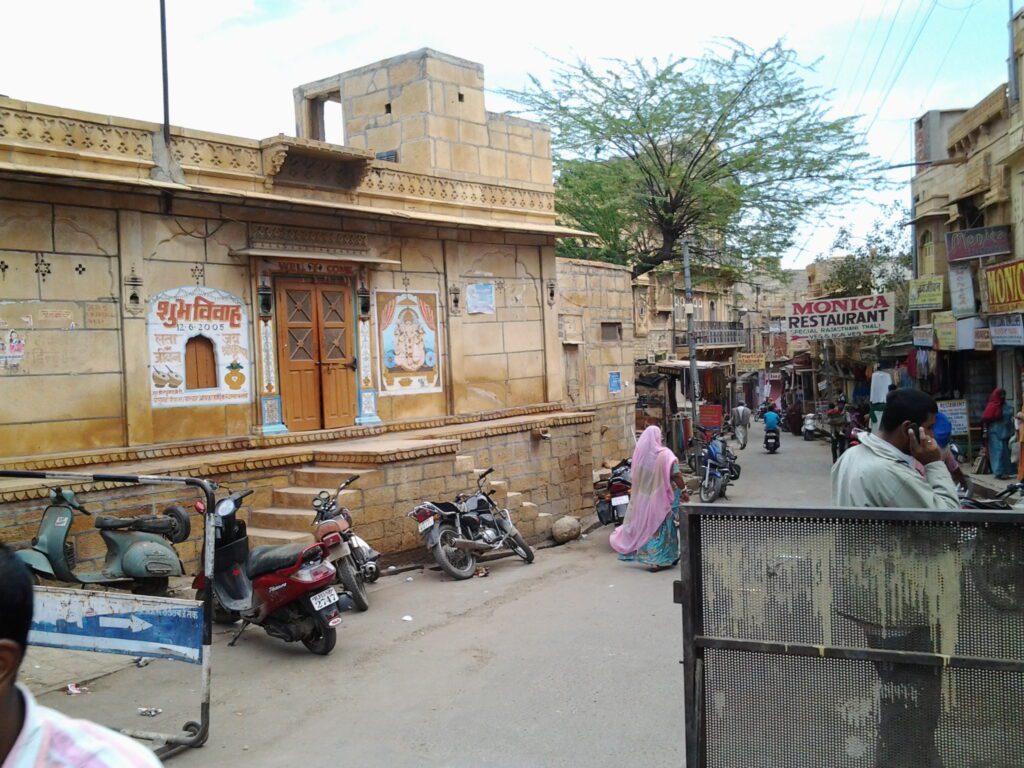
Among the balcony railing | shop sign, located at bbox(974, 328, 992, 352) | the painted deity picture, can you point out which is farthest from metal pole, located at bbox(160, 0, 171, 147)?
the balcony railing

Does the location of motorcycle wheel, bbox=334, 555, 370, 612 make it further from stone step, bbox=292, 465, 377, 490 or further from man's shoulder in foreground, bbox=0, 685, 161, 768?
man's shoulder in foreground, bbox=0, 685, 161, 768

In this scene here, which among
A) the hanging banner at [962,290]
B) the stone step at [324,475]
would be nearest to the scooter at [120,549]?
the stone step at [324,475]

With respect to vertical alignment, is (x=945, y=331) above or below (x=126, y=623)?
above

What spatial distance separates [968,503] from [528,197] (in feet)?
31.2

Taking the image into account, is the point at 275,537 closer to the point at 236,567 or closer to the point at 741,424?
the point at 236,567

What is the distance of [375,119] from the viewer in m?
13.9

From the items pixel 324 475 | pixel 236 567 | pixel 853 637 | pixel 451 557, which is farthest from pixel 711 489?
pixel 853 637

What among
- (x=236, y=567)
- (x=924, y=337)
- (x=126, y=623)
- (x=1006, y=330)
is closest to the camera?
(x=126, y=623)

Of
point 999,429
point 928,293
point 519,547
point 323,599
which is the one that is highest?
point 928,293

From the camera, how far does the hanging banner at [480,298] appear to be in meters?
13.6

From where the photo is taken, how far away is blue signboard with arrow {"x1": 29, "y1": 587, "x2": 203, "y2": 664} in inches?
186

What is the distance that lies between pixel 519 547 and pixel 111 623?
19.9 feet

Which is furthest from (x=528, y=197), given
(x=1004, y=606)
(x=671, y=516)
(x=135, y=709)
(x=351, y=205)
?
(x=1004, y=606)

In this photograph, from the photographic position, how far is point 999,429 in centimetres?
1579
